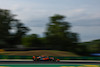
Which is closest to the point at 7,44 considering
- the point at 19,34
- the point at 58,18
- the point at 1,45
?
the point at 1,45

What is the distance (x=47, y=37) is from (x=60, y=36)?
4.24 m

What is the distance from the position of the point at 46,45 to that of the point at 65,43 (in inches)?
229

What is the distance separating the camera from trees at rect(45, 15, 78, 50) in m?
46.5

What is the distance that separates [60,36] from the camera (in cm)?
4647

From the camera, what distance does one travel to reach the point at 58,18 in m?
50.6

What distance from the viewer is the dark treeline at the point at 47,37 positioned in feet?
153

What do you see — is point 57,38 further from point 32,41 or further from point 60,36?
point 32,41

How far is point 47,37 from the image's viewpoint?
1901 inches

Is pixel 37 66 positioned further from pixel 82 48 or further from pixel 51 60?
pixel 82 48

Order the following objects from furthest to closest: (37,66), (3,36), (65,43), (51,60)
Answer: (3,36) < (65,43) < (51,60) < (37,66)

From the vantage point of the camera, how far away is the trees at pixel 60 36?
46531 mm

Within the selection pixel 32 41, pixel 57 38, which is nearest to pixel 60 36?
pixel 57 38

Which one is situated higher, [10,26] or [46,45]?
[10,26]

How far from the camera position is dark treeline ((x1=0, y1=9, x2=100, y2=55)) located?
46.8 metres
